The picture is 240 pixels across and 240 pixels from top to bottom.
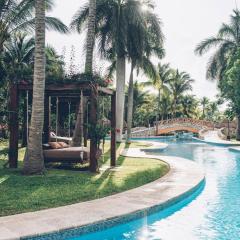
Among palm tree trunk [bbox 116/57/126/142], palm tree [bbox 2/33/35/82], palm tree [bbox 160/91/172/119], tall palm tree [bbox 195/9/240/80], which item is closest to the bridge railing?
palm tree [bbox 160/91/172/119]

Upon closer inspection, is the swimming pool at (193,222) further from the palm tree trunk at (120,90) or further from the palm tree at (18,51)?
the palm tree at (18,51)

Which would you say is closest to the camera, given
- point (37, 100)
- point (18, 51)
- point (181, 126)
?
point (37, 100)

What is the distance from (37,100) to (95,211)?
4866 millimetres

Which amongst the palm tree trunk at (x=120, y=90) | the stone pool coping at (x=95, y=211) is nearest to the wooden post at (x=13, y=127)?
the stone pool coping at (x=95, y=211)

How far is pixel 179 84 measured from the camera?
202 feet

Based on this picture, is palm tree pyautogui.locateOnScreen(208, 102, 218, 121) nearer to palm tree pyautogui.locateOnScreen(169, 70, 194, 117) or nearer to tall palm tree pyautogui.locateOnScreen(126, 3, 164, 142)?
palm tree pyautogui.locateOnScreen(169, 70, 194, 117)

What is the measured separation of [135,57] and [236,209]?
17747 mm

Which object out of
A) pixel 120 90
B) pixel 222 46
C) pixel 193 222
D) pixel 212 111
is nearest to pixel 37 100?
pixel 193 222

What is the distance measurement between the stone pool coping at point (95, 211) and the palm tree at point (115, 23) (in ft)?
48.8

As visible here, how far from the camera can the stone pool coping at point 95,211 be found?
682cm

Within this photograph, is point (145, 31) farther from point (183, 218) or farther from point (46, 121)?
point (183, 218)

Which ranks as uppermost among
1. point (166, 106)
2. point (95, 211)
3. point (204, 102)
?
point (204, 102)

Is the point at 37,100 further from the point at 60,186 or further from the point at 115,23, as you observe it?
the point at 115,23

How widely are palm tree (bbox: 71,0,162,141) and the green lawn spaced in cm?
1289
